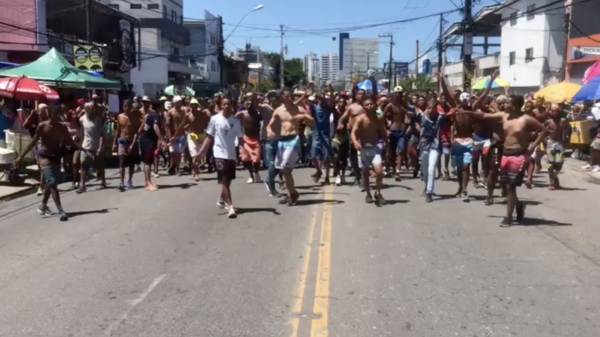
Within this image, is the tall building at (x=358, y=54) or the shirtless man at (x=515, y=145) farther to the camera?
the tall building at (x=358, y=54)

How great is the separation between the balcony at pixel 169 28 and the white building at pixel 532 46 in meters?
27.4

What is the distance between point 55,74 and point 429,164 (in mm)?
11173

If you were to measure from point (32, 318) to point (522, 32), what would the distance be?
4208 cm

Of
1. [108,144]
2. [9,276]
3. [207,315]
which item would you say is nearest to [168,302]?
[207,315]

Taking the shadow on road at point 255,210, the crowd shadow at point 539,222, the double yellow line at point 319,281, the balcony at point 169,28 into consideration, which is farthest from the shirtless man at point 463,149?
the balcony at point 169,28

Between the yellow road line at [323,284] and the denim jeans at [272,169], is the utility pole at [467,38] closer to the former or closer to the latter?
the denim jeans at [272,169]

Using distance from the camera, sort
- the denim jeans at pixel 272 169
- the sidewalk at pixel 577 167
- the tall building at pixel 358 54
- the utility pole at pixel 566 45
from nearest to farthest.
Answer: the denim jeans at pixel 272 169 < the sidewalk at pixel 577 167 < the utility pole at pixel 566 45 < the tall building at pixel 358 54

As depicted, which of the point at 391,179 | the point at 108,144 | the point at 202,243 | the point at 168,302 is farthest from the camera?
the point at 108,144

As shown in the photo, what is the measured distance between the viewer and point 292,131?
1134 centimetres

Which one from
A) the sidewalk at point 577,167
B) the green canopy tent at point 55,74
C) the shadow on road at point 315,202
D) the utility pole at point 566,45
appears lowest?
the shadow on road at point 315,202

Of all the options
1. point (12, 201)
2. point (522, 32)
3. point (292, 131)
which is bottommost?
point (12, 201)

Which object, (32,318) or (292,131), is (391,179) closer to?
(292,131)

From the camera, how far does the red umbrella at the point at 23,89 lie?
16.2 meters

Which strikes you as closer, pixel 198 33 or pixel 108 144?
pixel 108 144
